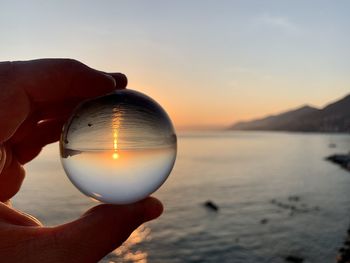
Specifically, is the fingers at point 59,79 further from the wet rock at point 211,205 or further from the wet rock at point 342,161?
the wet rock at point 342,161

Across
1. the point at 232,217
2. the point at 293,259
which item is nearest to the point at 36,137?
the point at 293,259

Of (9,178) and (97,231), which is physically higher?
(9,178)

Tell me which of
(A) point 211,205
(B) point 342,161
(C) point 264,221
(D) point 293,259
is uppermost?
(B) point 342,161

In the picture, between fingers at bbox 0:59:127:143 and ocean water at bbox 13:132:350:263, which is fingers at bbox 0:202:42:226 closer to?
fingers at bbox 0:59:127:143

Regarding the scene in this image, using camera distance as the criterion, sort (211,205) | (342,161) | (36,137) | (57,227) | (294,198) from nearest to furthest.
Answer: (57,227) < (36,137) < (211,205) < (294,198) < (342,161)

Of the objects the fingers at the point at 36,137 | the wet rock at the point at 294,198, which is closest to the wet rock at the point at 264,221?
the wet rock at the point at 294,198

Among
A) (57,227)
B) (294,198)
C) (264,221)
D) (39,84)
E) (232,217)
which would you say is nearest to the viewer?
(57,227)

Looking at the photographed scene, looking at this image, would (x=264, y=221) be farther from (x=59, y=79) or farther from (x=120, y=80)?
(x=59, y=79)
